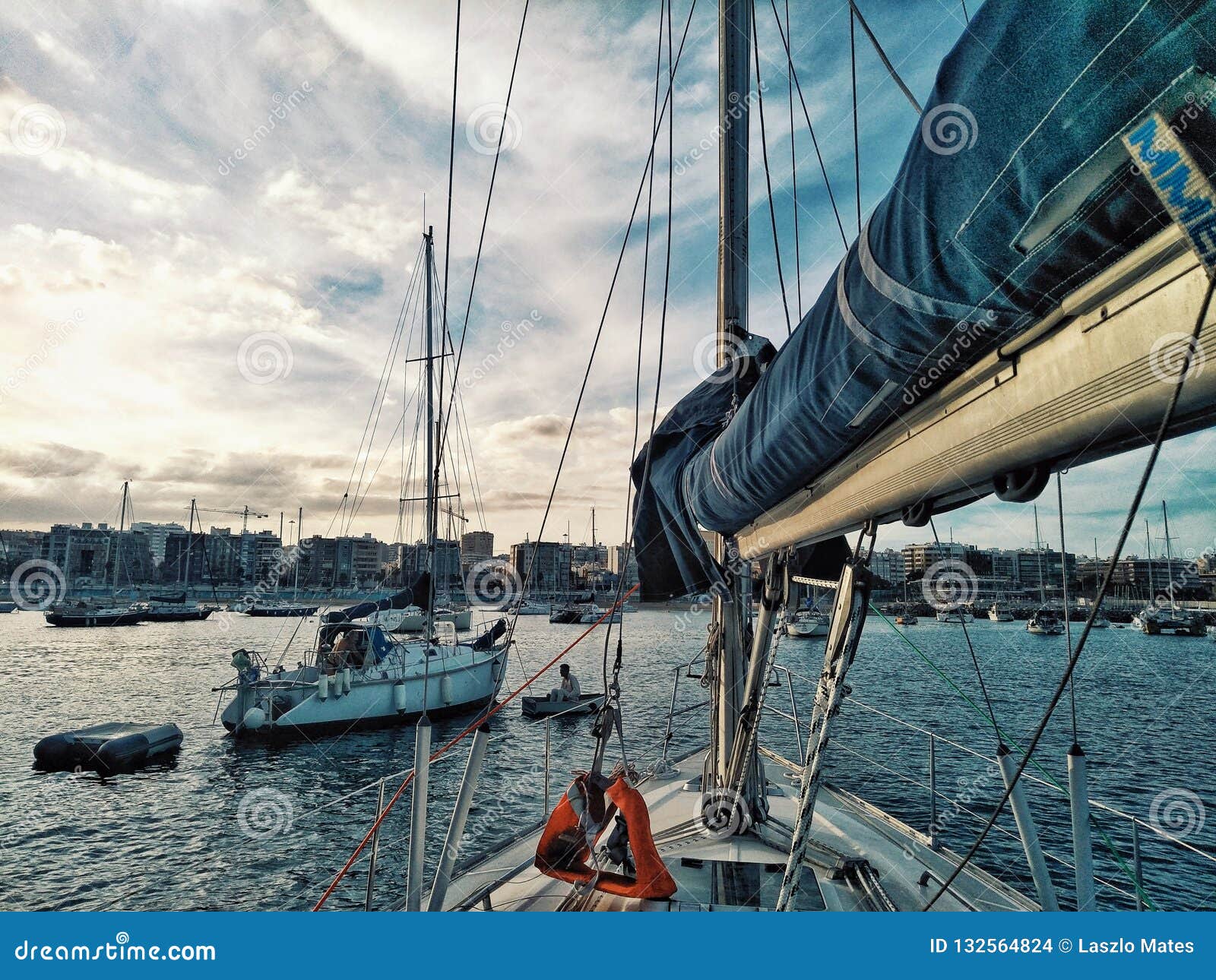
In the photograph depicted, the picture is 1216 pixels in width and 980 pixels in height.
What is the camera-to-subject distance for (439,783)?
41.4 ft

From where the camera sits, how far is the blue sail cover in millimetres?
804

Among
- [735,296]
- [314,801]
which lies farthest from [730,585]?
[314,801]

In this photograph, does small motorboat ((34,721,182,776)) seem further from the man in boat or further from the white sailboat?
the man in boat

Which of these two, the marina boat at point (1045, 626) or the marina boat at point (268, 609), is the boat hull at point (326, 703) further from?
the marina boat at point (1045, 626)

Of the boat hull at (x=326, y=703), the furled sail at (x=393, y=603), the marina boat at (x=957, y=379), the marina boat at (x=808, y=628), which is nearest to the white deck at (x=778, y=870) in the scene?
the marina boat at (x=957, y=379)

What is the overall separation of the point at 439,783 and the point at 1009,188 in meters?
13.7

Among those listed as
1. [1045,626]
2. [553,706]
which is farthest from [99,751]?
[1045,626]

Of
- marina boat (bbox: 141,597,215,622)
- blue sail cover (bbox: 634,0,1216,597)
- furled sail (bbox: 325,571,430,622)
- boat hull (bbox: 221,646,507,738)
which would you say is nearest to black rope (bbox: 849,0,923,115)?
blue sail cover (bbox: 634,0,1216,597)

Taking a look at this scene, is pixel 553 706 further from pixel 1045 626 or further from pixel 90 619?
pixel 1045 626

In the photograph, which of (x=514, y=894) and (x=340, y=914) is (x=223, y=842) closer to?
(x=514, y=894)

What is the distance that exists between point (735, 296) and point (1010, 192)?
393 cm

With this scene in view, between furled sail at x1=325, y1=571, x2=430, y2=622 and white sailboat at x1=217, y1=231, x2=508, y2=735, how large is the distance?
0.10 ft

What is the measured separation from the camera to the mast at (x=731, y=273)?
4.62m

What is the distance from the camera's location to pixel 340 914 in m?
2.23
